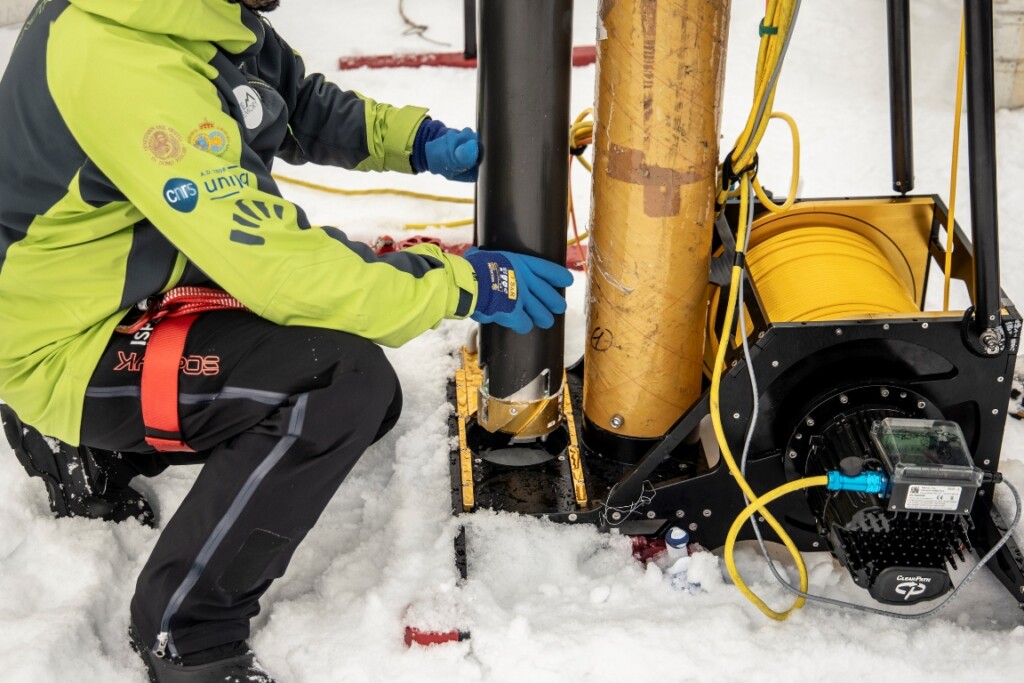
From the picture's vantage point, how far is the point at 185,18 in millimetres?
1624

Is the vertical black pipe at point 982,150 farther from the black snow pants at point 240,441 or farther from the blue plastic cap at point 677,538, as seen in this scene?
the black snow pants at point 240,441

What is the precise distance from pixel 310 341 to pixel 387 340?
0.45 feet

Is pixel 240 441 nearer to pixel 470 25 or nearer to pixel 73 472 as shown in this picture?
pixel 73 472

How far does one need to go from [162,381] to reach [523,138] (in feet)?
2.62

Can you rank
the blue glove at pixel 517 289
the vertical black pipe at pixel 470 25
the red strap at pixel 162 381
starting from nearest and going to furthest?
1. the red strap at pixel 162 381
2. the blue glove at pixel 517 289
3. the vertical black pipe at pixel 470 25

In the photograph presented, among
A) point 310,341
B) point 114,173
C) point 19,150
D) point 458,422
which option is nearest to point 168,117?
point 114,173

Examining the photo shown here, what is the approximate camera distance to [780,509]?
6.71ft

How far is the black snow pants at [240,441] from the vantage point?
1749 mm

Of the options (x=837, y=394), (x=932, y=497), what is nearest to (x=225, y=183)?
(x=837, y=394)

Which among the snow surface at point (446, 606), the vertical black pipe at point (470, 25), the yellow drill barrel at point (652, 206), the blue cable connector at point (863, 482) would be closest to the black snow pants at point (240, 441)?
the snow surface at point (446, 606)

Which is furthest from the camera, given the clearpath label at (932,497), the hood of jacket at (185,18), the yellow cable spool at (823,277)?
the yellow cable spool at (823,277)

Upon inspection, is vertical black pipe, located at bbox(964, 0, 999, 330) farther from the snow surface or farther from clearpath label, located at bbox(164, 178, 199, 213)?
clearpath label, located at bbox(164, 178, 199, 213)

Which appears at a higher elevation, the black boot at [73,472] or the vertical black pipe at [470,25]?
the vertical black pipe at [470,25]

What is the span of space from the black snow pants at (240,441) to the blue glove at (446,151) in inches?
20.4
